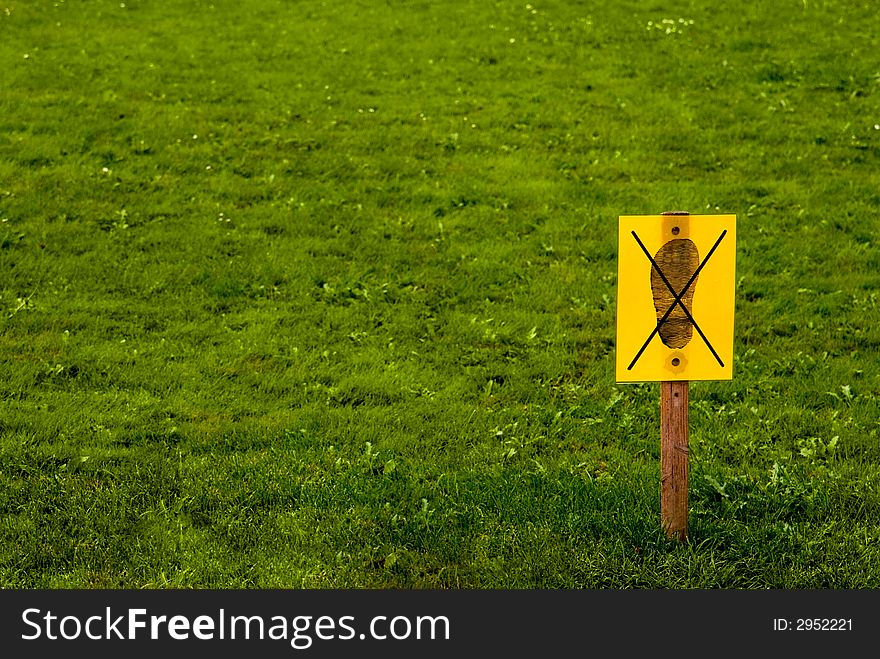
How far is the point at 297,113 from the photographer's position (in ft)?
47.2


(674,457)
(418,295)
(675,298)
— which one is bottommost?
(674,457)

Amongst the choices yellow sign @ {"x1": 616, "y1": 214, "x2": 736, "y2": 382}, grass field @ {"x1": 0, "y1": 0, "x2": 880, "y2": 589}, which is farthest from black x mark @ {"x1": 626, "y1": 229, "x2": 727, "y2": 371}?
grass field @ {"x1": 0, "y1": 0, "x2": 880, "y2": 589}

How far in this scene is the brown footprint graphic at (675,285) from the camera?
16.2 ft

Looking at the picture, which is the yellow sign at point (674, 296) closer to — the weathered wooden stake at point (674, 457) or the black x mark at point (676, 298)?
the black x mark at point (676, 298)

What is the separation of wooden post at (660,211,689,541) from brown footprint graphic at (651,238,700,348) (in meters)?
0.22

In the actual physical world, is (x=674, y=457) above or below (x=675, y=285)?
below

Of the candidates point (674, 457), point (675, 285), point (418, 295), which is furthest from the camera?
point (418, 295)

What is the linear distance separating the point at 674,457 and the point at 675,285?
35.5 inches

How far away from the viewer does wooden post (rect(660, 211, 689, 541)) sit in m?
5.10

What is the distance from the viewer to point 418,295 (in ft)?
31.2

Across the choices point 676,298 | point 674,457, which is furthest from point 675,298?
point 674,457

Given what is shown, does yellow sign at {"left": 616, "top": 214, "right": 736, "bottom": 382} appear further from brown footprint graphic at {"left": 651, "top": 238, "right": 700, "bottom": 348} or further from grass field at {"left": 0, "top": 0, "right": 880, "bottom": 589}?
grass field at {"left": 0, "top": 0, "right": 880, "bottom": 589}

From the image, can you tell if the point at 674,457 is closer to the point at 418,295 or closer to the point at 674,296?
the point at 674,296

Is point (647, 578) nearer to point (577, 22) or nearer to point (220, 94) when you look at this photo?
point (220, 94)
